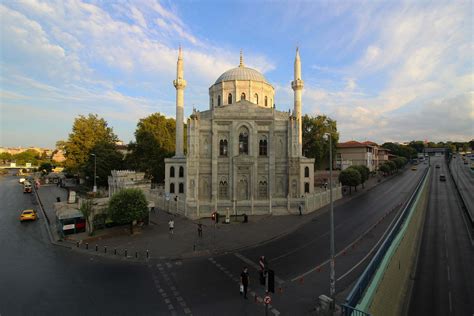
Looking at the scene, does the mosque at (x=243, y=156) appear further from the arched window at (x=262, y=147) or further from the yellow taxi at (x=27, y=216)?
the yellow taxi at (x=27, y=216)

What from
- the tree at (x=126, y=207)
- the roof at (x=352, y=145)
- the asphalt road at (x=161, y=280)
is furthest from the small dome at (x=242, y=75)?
the roof at (x=352, y=145)

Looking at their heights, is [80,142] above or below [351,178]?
above

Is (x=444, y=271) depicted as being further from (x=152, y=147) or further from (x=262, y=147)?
(x=152, y=147)

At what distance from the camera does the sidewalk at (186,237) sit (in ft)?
64.5

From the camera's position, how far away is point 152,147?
5553cm

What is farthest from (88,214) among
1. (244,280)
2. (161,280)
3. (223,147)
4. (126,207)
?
(223,147)

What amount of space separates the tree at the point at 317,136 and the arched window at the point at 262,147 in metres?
27.3

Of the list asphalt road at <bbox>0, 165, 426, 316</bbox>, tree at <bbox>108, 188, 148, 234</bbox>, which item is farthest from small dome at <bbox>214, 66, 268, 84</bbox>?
asphalt road at <bbox>0, 165, 426, 316</bbox>

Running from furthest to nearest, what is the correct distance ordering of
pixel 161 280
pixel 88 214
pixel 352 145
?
pixel 352 145, pixel 88 214, pixel 161 280

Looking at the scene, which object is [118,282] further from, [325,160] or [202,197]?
[325,160]

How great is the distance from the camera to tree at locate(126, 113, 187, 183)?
5509 cm

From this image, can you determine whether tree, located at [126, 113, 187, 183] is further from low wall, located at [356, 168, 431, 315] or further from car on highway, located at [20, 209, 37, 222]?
low wall, located at [356, 168, 431, 315]

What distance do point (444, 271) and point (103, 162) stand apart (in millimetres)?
56700

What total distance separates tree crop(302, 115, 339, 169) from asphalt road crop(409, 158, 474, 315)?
2999 cm
